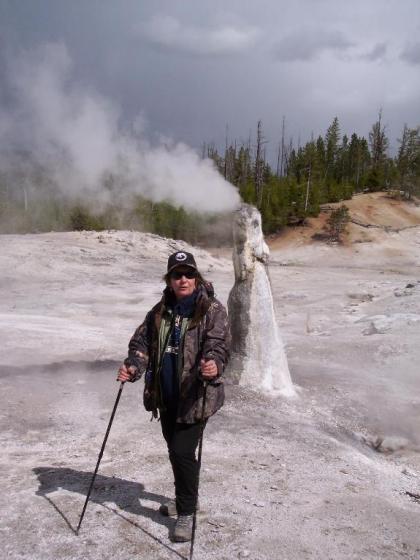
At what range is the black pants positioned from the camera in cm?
341

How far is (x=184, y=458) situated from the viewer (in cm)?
341

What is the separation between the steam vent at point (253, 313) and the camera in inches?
308

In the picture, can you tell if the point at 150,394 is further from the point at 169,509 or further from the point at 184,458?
the point at 169,509

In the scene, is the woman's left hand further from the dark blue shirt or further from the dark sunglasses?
the dark sunglasses

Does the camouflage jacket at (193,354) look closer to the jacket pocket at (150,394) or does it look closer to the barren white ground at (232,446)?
the jacket pocket at (150,394)

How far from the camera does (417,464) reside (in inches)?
258

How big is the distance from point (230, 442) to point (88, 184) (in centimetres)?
2897

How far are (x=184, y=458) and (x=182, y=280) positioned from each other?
3.63 feet

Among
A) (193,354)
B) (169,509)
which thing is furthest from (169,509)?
(193,354)

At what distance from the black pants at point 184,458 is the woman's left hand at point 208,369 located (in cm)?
38

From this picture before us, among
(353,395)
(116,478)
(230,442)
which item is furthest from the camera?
(353,395)

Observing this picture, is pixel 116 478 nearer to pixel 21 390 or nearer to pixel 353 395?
pixel 21 390

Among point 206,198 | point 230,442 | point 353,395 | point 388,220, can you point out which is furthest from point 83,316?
point 388,220

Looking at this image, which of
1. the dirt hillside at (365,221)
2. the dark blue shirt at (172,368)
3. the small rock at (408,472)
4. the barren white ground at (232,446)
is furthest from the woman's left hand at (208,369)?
the dirt hillside at (365,221)
